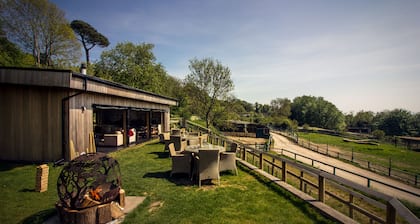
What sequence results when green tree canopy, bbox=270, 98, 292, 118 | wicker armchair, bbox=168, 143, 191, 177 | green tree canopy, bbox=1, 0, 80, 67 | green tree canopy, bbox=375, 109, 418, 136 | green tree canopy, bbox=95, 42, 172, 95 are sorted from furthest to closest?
green tree canopy, bbox=270, 98, 292, 118, green tree canopy, bbox=375, 109, 418, 136, green tree canopy, bbox=95, 42, 172, 95, green tree canopy, bbox=1, 0, 80, 67, wicker armchair, bbox=168, 143, 191, 177

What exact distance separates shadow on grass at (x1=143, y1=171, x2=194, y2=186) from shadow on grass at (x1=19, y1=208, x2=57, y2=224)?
2463 millimetres

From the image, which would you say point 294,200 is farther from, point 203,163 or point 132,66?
point 132,66

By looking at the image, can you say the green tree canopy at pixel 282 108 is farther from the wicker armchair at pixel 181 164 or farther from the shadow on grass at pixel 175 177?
the wicker armchair at pixel 181 164

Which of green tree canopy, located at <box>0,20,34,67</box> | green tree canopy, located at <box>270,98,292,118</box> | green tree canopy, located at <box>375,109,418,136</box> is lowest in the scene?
green tree canopy, located at <box>375,109,418,136</box>

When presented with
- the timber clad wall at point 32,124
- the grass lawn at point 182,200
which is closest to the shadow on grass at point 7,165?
the grass lawn at point 182,200

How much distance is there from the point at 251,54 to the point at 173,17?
622 cm

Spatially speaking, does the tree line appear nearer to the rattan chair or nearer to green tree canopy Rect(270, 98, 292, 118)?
the rattan chair

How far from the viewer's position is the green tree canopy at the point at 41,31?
65.9 feet

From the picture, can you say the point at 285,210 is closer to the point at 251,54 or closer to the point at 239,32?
the point at 239,32

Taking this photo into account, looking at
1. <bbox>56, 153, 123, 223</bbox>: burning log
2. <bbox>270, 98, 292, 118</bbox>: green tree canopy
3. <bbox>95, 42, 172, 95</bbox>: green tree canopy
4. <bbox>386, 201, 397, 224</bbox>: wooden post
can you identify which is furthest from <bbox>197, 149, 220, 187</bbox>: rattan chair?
<bbox>270, 98, 292, 118</bbox>: green tree canopy

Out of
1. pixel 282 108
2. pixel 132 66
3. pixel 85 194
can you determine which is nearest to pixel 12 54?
pixel 132 66

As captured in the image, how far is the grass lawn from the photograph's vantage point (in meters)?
3.60

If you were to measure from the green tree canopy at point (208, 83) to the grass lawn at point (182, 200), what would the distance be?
1806 centimetres

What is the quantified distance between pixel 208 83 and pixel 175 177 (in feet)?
61.3
